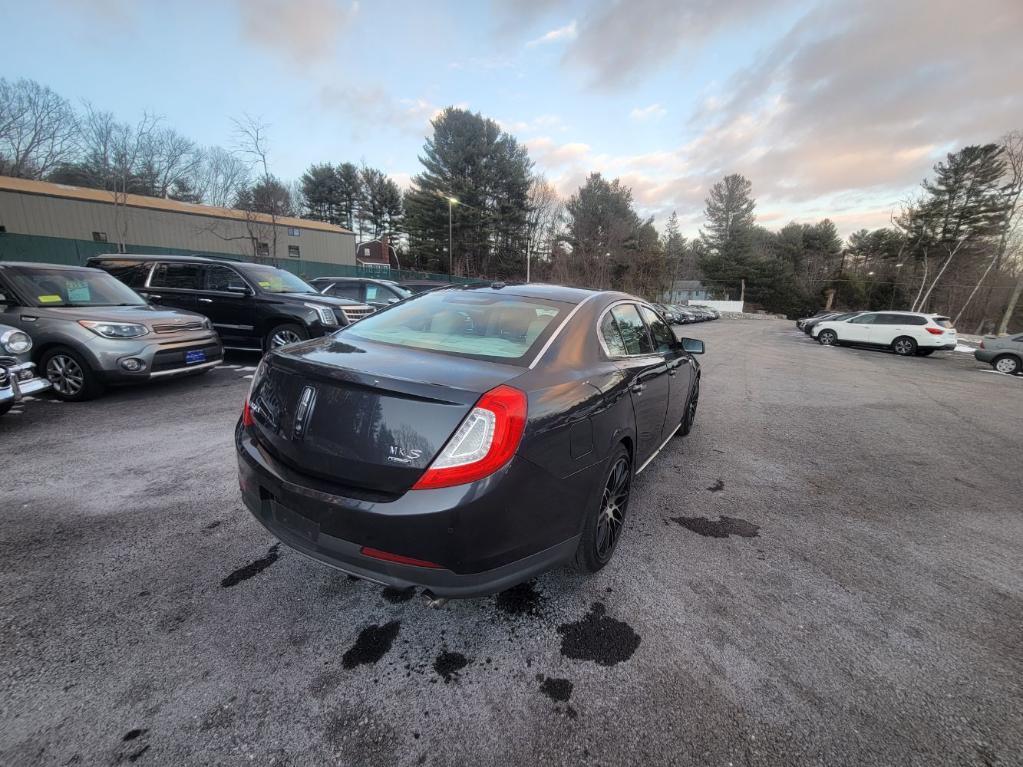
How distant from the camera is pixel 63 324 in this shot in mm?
4891

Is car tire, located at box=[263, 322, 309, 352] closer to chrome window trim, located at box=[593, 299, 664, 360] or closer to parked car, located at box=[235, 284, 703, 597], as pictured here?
parked car, located at box=[235, 284, 703, 597]

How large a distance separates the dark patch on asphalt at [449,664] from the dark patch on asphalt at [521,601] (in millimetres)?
351

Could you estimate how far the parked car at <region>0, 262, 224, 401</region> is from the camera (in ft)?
16.0

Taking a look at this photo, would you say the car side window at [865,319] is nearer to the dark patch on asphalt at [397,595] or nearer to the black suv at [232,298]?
the black suv at [232,298]

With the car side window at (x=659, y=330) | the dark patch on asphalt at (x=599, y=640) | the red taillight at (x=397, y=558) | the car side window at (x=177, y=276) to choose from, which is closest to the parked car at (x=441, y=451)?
the red taillight at (x=397, y=558)

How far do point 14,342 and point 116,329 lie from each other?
0.85m

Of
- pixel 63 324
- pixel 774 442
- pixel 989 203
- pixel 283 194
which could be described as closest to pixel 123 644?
pixel 63 324

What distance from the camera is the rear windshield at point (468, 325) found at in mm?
2250

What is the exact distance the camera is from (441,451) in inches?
65.4

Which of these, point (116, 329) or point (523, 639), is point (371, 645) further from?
point (116, 329)

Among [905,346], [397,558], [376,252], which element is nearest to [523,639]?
[397,558]

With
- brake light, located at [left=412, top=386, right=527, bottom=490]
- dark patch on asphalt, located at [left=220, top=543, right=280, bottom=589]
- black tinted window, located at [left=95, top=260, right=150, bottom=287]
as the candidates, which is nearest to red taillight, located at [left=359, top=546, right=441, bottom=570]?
brake light, located at [left=412, top=386, right=527, bottom=490]

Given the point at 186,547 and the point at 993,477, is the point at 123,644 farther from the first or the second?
the point at 993,477

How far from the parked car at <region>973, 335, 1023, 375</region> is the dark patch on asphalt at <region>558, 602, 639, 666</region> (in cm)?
1688
